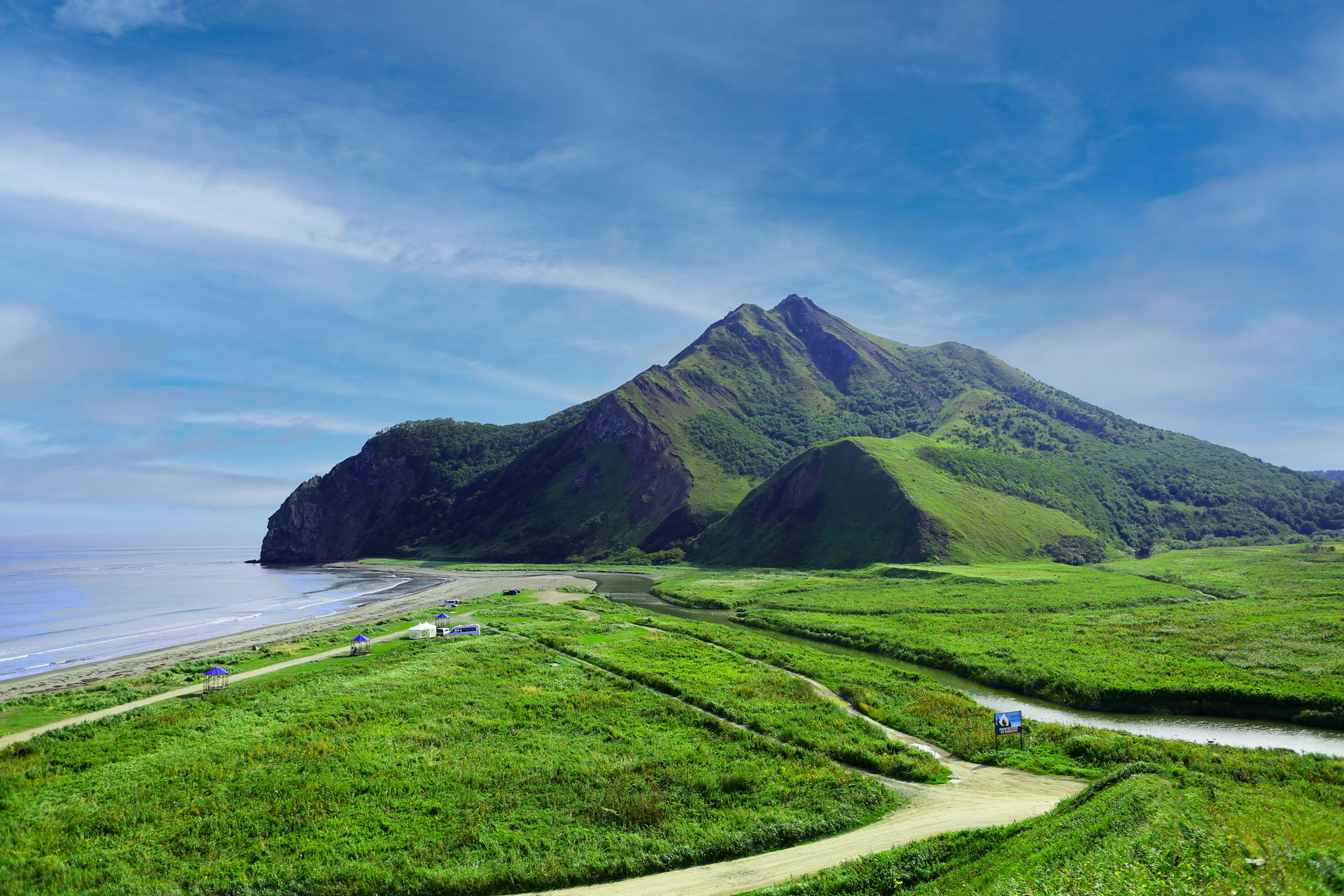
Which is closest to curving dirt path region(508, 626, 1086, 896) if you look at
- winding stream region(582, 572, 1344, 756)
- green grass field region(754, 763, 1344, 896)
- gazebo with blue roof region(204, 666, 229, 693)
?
green grass field region(754, 763, 1344, 896)

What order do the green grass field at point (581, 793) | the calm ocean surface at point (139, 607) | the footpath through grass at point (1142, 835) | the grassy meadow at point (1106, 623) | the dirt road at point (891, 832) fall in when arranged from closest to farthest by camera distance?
the footpath through grass at point (1142, 835)
the green grass field at point (581, 793)
the dirt road at point (891, 832)
the grassy meadow at point (1106, 623)
the calm ocean surface at point (139, 607)

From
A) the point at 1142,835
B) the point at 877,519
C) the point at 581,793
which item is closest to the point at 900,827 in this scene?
the point at 1142,835

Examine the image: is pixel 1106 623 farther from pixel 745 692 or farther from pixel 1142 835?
pixel 1142 835

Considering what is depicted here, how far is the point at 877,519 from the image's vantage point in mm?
159000

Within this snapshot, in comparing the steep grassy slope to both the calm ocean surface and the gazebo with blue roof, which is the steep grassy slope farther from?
the gazebo with blue roof

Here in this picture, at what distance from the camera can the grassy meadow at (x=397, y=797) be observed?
2162 cm

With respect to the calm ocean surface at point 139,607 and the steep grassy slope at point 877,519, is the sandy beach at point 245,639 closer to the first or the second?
the calm ocean surface at point 139,607

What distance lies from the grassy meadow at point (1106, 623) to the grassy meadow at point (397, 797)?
31355 millimetres

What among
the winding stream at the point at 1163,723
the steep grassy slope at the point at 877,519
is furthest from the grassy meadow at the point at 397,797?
the steep grassy slope at the point at 877,519

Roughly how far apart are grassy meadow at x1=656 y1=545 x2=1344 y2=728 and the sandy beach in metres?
42.7

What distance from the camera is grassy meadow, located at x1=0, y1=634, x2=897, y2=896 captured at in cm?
2162

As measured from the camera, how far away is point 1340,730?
3731 centimetres

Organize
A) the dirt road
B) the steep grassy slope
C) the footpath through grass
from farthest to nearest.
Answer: the steep grassy slope
the dirt road
the footpath through grass

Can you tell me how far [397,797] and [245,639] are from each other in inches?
2574
